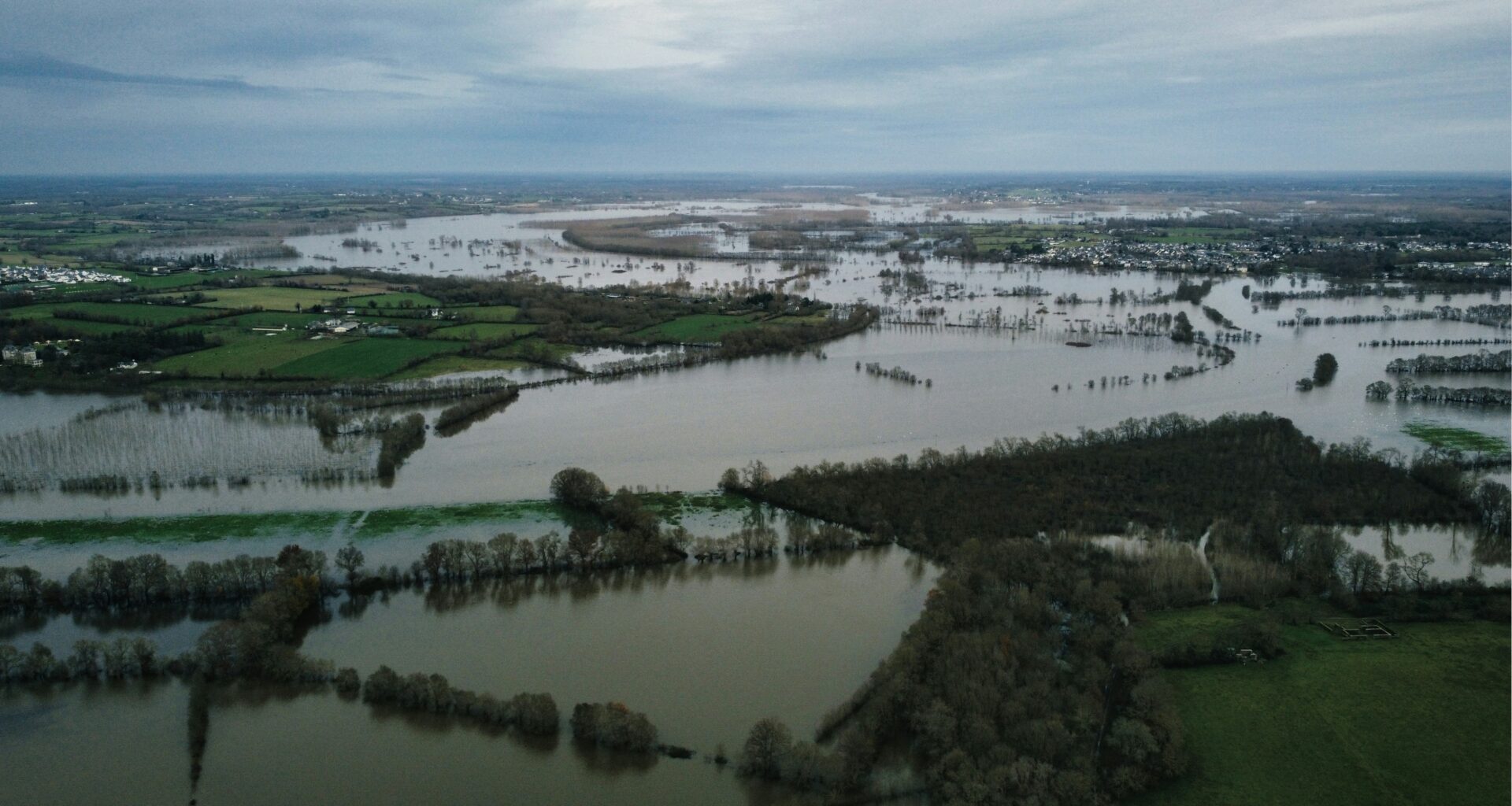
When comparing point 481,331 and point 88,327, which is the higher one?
point 88,327

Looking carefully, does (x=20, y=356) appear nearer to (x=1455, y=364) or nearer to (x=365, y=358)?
(x=365, y=358)

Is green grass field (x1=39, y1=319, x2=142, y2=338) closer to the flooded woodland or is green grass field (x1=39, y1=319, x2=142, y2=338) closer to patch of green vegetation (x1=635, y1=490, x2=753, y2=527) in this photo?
the flooded woodland

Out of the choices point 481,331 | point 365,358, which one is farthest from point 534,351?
point 365,358

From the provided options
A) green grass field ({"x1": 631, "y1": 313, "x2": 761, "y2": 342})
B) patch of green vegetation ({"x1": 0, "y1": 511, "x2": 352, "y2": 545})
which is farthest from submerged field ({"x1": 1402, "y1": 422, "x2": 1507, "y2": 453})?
patch of green vegetation ({"x1": 0, "y1": 511, "x2": 352, "y2": 545})

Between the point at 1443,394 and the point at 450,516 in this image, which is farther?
the point at 1443,394

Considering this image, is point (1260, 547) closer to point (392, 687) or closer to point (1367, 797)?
point (1367, 797)


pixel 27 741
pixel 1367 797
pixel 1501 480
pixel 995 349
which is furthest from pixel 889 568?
pixel 995 349
